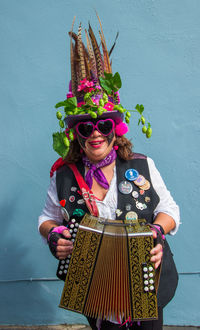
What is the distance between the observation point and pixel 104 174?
203cm

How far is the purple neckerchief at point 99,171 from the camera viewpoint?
1.98m

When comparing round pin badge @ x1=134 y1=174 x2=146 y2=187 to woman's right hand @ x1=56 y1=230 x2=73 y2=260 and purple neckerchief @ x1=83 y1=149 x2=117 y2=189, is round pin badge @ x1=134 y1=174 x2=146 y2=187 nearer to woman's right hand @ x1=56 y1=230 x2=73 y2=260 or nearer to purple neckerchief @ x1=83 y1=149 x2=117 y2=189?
purple neckerchief @ x1=83 y1=149 x2=117 y2=189

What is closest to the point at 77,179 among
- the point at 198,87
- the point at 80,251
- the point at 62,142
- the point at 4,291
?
the point at 62,142

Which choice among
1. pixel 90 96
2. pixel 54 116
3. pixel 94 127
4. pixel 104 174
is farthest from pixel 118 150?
pixel 54 116

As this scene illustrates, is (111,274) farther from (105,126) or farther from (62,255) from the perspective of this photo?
(105,126)

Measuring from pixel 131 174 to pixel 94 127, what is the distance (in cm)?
40

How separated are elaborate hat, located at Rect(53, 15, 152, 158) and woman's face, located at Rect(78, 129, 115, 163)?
102 mm

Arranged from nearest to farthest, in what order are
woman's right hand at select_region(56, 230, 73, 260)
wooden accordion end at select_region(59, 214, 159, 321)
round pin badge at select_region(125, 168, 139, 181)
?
wooden accordion end at select_region(59, 214, 159, 321) → woman's right hand at select_region(56, 230, 73, 260) → round pin badge at select_region(125, 168, 139, 181)

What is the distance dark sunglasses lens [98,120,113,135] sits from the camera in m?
1.87

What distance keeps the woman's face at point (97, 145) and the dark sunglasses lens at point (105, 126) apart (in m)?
0.03

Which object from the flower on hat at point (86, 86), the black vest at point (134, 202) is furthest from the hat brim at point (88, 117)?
the black vest at point (134, 202)

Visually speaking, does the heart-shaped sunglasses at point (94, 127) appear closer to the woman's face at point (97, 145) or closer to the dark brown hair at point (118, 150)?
the woman's face at point (97, 145)

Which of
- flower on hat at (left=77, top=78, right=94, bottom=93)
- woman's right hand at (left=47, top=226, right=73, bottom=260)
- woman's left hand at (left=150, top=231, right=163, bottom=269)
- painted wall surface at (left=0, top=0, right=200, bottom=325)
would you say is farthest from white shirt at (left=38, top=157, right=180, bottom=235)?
painted wall surface at (left=0, top=0, right=200, bottom=325)

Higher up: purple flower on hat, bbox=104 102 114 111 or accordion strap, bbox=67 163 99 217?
purple flower on hat, bbox=104 102 114 111
